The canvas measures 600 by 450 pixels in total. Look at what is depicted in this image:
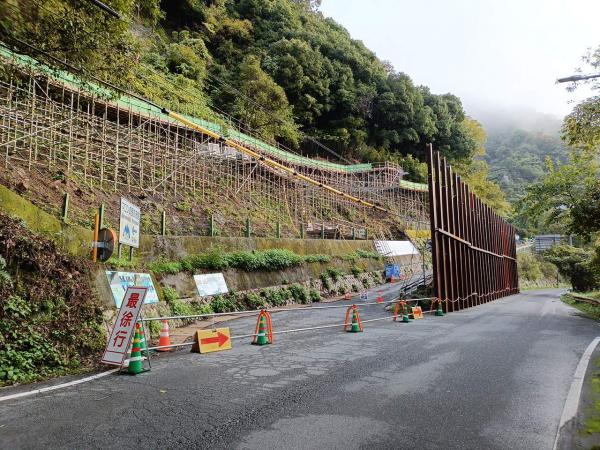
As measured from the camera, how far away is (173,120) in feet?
81.8

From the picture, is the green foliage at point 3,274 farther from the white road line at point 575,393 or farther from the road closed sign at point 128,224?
the white road line at point 575,393

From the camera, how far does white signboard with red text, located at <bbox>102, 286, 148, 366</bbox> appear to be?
688cm

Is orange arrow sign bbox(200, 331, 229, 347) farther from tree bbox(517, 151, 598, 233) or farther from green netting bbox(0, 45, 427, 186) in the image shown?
tree bbox(517, 151, 598, 233)

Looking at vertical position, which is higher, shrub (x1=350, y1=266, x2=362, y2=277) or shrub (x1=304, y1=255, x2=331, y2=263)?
shrub (x1=304, y1=255, x2=331, y2=263)

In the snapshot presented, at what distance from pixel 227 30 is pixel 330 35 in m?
14.9

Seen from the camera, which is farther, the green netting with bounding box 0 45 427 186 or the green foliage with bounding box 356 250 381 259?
the green foliage with bounding box 356 250 381 259

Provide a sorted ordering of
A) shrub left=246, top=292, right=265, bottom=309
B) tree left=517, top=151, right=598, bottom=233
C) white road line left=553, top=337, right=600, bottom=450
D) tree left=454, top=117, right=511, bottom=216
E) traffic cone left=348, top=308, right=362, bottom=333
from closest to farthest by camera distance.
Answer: white road line left=553, top=337, right=600, bottom=450 → traffic cone left=348, top=308, right=362, bottom=333 → shrub left=246, top=292, right=265, bottom=309 → tree left=517, top=151, right=598, bottom=233 → tree left=454, top=117, right=511, bottom=216

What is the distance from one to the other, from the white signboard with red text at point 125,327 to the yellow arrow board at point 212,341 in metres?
1.97

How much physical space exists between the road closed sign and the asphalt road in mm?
3531

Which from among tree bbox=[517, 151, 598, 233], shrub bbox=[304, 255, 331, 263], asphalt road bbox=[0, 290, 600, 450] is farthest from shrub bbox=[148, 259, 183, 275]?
tree bbox=[517, 151, 598, 233]

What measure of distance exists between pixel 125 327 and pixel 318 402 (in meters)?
3.85

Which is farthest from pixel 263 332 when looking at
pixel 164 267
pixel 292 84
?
pixel 292 84

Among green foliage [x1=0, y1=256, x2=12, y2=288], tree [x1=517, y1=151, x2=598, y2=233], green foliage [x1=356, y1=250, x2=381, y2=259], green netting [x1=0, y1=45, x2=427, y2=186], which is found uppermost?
green netting [x1=0, y1=45, x2=427, y2=186]

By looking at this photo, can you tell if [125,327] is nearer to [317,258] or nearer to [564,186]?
[317,258]
